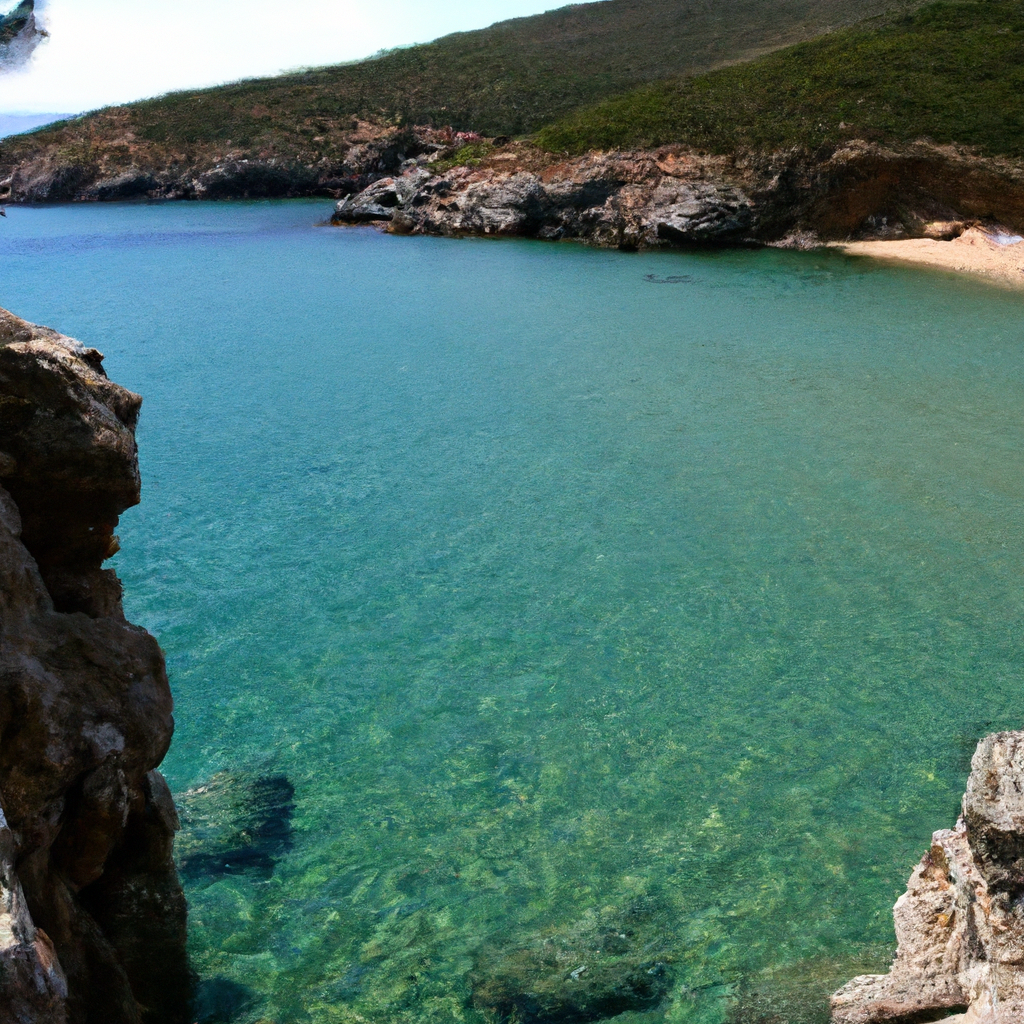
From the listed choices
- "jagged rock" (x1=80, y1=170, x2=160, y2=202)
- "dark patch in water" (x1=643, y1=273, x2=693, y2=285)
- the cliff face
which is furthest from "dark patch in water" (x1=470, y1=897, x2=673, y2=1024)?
"jagged rock" (x1=80, y1=170, x2=160, y2=202)

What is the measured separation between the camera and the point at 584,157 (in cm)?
3291

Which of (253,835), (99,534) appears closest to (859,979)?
(253,835)

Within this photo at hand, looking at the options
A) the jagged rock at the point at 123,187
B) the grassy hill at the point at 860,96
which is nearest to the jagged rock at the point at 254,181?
the jagged rock at the point at 123,187

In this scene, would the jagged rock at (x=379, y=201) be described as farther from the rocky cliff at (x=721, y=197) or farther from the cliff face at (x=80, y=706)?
the cliff face at (x=80, y=706)

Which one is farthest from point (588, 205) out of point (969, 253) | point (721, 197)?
point (969, 253)

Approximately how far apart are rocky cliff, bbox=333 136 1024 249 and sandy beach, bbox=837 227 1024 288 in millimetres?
592

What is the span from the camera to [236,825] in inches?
242

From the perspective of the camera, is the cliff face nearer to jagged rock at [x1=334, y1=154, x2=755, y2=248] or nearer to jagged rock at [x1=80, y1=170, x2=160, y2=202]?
jagged rock at [x1=334, y1=154, x2=755, y2=248]

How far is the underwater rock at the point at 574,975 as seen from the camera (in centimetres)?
471

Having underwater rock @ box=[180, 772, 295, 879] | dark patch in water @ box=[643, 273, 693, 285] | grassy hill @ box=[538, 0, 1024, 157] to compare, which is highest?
grassy hill @ box=[538, 0, 1024, 157]

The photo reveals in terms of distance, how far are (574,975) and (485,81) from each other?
189ft

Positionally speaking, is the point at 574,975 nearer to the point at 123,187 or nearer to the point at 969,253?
the point at 969,253

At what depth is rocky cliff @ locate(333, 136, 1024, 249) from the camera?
2611 centimetres

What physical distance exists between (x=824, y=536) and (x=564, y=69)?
51707mm
